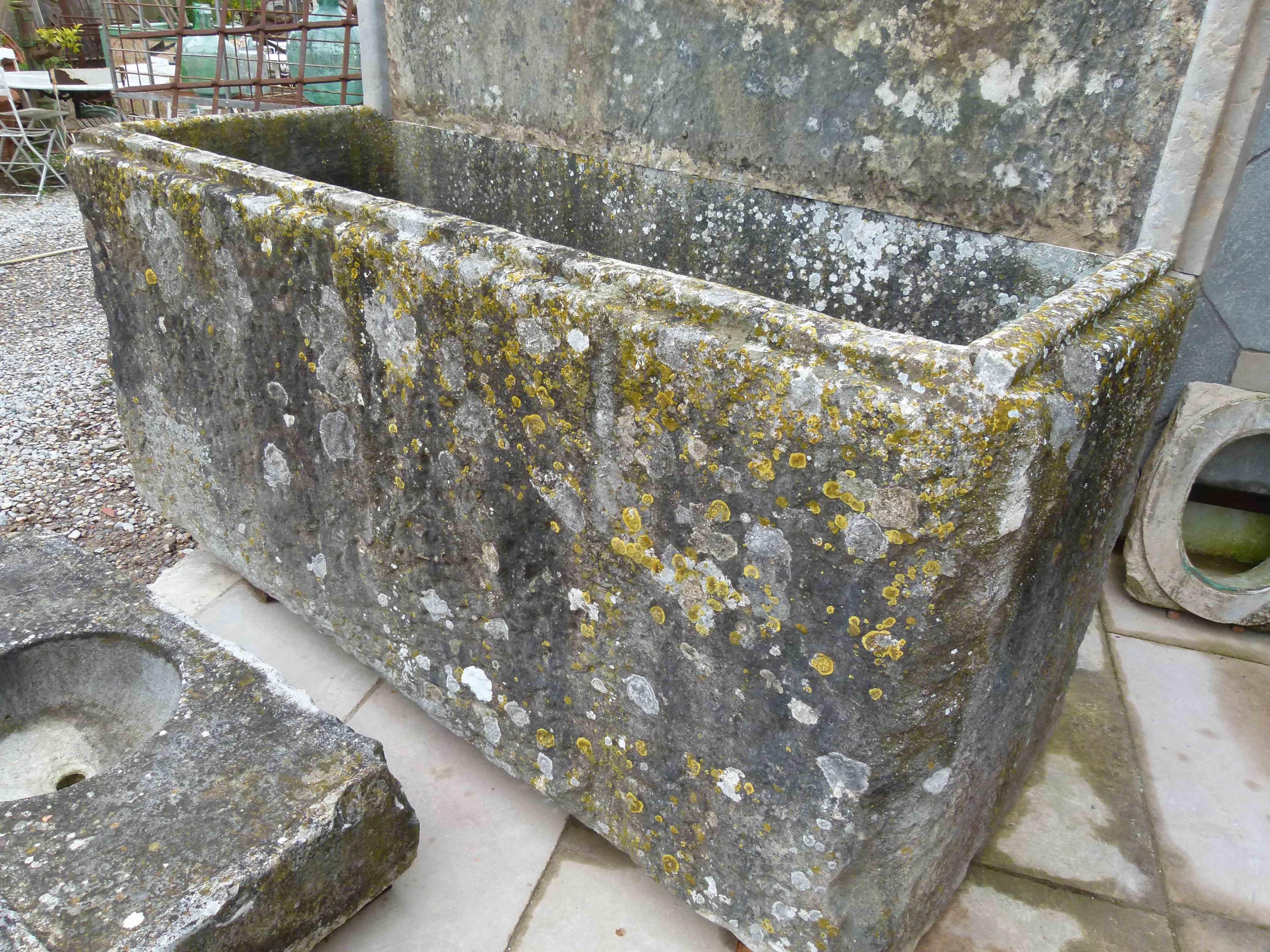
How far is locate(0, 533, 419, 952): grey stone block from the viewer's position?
159 cm

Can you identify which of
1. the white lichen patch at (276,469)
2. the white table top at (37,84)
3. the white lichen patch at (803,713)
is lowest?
the white lichen patch at (276,469)

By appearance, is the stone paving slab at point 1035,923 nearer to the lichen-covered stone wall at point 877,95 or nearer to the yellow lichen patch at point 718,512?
the yellow lichen patch at point 718,512

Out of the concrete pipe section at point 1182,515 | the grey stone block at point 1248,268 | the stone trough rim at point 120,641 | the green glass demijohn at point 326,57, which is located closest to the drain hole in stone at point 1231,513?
the concrete pipe section at point 1182,515

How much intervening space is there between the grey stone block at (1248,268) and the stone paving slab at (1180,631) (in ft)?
3.50

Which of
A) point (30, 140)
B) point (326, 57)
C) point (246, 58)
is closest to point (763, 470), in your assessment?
point (246, 58)

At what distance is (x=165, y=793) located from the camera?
71.0 inches

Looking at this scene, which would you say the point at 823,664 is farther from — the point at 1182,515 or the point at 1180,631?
the point at 1182,515

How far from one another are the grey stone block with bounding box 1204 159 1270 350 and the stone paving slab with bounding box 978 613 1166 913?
1595 millimetres

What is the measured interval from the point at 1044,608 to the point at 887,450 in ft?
2.16

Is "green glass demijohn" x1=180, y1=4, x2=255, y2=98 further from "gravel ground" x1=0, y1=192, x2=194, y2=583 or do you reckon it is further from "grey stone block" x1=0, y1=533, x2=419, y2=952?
"grey stone block" x1=0, y1=533, x2=419, y2=952

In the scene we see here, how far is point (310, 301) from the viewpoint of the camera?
213cm

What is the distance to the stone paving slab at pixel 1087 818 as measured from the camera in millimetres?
2090

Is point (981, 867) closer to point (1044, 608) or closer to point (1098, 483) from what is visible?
point (1044, 608)

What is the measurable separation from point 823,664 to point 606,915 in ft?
2.97
